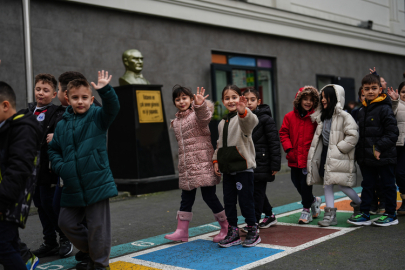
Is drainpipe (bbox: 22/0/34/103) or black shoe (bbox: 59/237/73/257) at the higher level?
drainpipe (bbox: 22/0/34/103)

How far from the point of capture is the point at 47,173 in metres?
4.31

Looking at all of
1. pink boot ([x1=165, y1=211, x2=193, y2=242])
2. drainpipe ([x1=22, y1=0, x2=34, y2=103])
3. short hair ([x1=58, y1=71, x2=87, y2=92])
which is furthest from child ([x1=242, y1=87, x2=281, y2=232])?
drainpipe ([x1=22, y1=0, x2=34, y2=103])

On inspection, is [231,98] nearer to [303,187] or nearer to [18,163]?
[303,187]

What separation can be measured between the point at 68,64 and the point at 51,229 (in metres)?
5.96

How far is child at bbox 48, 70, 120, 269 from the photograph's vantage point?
349cm

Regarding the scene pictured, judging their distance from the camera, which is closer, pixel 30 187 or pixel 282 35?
pixel 30 187

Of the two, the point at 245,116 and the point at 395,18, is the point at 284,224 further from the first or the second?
the point at 395,18

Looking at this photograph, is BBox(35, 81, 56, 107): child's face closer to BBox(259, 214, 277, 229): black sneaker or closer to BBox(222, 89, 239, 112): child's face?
BBox(222, 89, 239, 112): child's face

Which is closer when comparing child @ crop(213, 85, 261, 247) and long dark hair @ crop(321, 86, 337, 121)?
child @ crop(213, 85, 261, 247)

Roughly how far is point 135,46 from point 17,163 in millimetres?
8273

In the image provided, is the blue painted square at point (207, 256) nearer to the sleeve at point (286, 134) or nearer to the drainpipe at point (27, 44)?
the sleeve at point (286, 134)

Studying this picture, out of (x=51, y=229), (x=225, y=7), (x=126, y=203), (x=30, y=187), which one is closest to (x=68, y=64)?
(x=126, y=203)

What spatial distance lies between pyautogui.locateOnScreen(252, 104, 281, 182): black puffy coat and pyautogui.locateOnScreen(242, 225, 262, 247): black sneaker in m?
0.70

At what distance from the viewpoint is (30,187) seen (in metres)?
3.14
